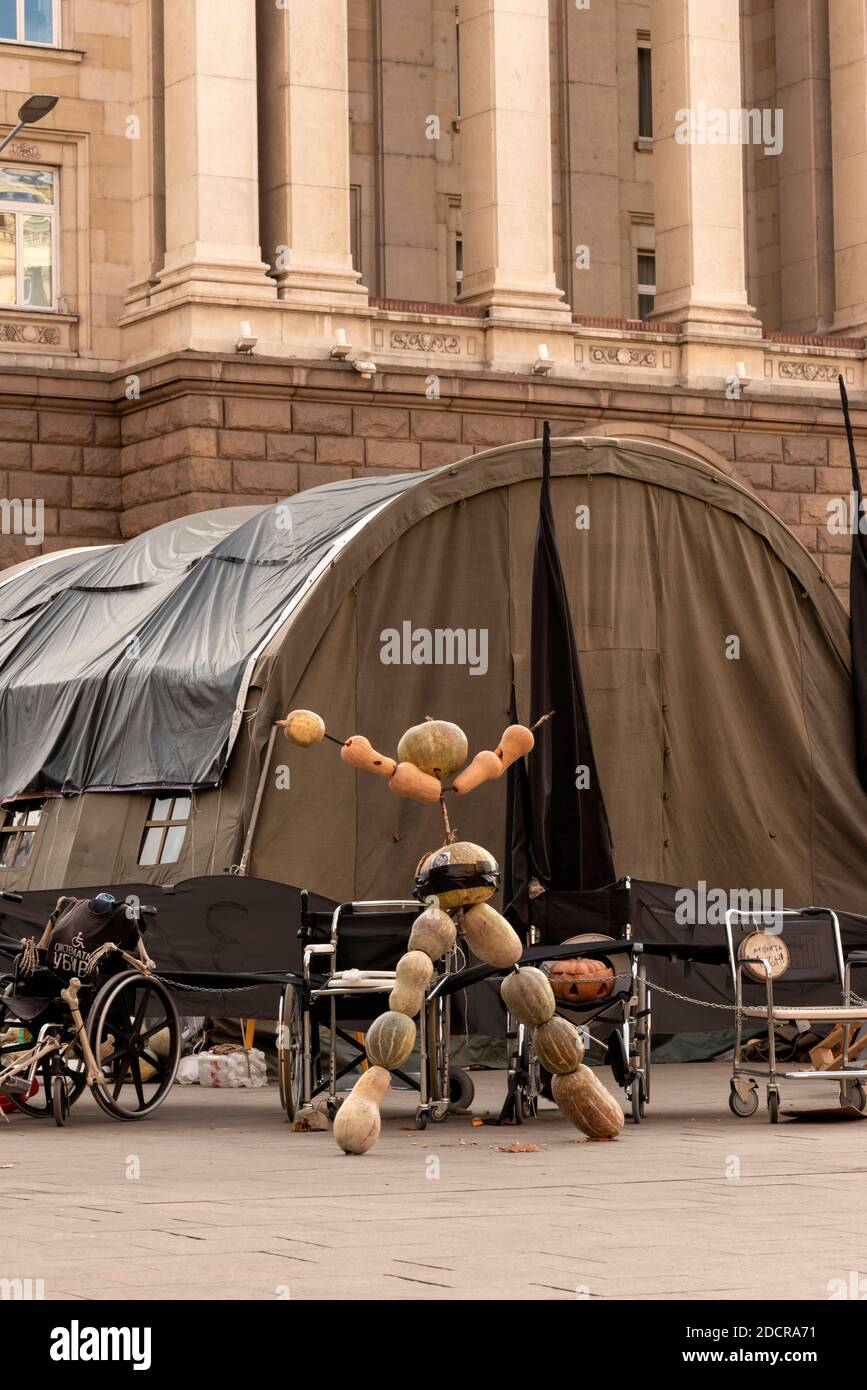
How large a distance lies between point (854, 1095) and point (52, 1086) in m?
4.56

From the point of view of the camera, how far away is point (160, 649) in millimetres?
20109

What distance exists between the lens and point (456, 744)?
517 inches

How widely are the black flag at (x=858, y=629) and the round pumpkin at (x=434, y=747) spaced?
22.0 ft

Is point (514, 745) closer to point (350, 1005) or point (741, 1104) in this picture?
point (350, 1005)

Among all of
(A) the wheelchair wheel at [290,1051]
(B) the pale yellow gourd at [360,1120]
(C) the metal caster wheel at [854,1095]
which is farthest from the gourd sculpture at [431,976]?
(C) the metal caster wheel at [854,1095]

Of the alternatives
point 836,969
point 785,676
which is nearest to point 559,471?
point 785,676

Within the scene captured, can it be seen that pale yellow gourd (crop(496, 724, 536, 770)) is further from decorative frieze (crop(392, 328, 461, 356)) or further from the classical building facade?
decorative frieze (crop(392, 328, 461, 356))

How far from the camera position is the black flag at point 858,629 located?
1934 centimetres

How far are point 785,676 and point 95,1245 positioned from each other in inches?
481

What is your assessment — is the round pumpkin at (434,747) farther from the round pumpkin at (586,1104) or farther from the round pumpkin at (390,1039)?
the round pumpkin at (586,1104)

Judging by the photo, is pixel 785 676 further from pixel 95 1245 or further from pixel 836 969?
pixel 95 1245

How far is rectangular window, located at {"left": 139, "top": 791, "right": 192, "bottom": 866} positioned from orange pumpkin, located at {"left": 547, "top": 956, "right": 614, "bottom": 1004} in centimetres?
509
